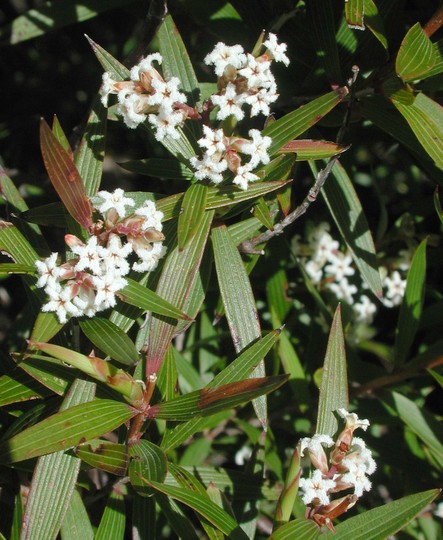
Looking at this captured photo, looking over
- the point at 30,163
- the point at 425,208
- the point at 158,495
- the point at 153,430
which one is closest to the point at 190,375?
the point at 153,430

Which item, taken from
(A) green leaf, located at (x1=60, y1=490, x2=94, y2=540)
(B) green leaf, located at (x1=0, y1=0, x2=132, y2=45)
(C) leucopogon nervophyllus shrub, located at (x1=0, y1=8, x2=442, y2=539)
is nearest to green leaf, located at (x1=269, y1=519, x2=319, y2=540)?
(C) leucopogon nervophyllus shrub, located at (x1=0, y1=8, x2=442, y2=539)

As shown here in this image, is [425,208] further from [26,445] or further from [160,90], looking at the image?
[26,445]

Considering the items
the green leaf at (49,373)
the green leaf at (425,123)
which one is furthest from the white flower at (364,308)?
the green leaf at (49,373)

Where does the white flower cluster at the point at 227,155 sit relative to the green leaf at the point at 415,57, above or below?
below

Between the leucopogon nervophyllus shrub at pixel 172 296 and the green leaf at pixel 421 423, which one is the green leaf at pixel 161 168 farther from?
the green leaf at pixel 421 423

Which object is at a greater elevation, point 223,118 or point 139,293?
point 223,118

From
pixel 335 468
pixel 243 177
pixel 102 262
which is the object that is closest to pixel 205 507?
pixel 335 468

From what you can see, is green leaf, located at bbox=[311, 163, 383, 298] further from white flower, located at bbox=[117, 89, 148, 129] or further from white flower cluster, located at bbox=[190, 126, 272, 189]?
white flower, located at bbox=[117, 89, 148, 129]
